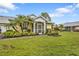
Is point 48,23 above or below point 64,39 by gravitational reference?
above

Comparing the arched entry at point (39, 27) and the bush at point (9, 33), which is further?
the arched entry at point (39, 27)

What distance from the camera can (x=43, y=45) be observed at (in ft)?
13.3


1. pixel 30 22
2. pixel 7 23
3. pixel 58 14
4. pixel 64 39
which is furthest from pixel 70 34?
pixel 7 23

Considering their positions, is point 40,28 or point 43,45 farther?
point 40,28

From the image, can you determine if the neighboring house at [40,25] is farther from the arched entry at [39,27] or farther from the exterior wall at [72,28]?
the exterior wall at [72,28]

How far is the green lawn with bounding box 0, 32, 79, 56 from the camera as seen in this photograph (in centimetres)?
397

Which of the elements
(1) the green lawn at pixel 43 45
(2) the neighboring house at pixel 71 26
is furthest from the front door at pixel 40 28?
(2) the neighboring house at pixel 71 26

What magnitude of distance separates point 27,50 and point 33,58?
0.54 ft

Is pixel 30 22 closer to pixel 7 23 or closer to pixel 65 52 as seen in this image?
pixel 7 23

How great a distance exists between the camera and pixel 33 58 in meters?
3.92

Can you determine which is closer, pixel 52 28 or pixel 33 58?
pixel 33 58

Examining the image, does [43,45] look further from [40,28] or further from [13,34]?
[13,34]

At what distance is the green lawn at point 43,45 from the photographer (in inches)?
156

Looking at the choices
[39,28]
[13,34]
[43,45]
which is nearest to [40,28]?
[39,28]
